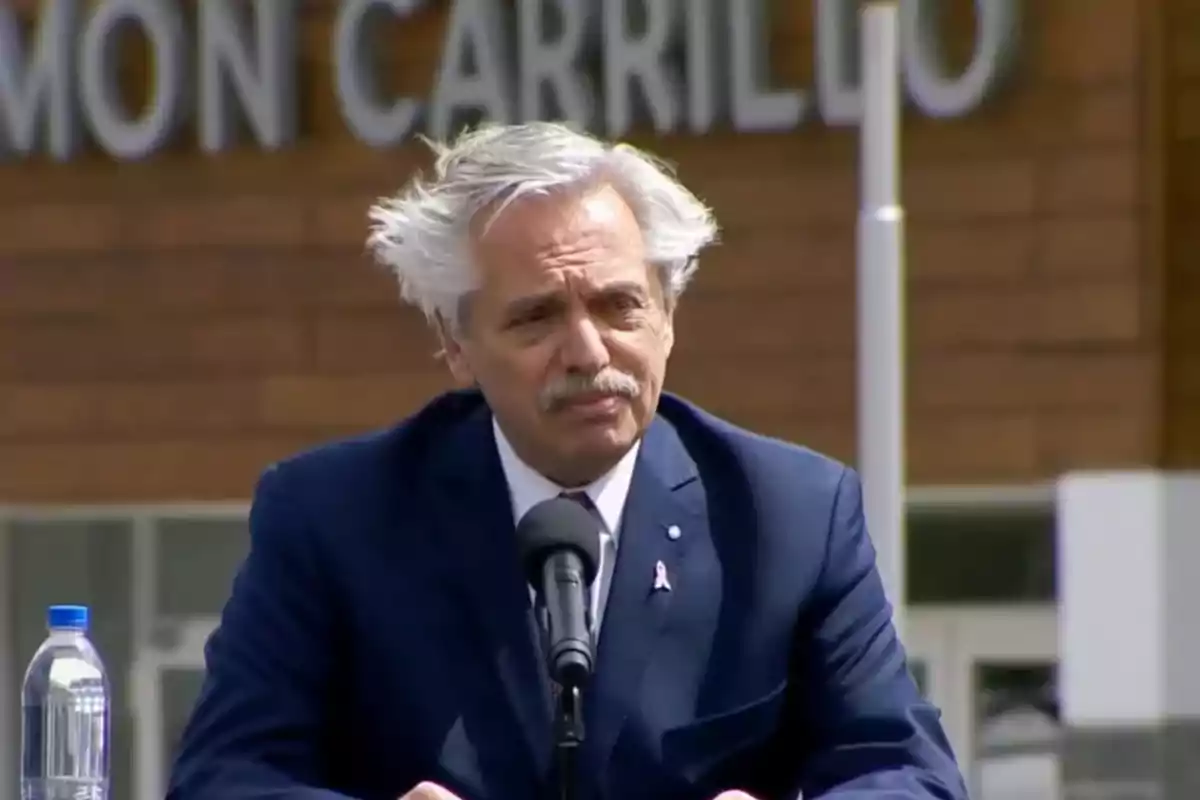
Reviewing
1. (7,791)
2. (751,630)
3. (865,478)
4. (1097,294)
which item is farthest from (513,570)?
(7,791)

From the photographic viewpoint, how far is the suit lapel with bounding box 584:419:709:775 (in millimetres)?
2998

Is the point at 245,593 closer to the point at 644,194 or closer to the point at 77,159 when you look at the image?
the point at 644,194

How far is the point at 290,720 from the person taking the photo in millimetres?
3035

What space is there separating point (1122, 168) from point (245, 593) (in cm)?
496

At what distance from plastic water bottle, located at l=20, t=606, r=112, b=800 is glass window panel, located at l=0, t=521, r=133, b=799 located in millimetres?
5347

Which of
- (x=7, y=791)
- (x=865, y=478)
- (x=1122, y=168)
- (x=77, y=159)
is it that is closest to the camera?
(x=865, y=478)

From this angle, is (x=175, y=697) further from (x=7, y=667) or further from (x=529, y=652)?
(x=529, y=652)

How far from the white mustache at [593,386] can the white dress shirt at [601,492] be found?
0.14 m

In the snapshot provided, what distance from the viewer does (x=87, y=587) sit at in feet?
30.0

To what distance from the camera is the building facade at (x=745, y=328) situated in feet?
25.2

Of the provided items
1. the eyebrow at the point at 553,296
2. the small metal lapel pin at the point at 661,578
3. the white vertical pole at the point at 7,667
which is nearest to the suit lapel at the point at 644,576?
the small metal lapel pin at the point at 661,578

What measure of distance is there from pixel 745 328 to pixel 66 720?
4605 mm

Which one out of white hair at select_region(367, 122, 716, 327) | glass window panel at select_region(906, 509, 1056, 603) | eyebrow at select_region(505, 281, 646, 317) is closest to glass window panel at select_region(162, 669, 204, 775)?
glass window panel at select_region(906, 509, 1056, 603)

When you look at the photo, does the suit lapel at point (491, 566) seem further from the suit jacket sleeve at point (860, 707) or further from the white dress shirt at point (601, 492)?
the suit jacket sleeve at point (860, 707)
